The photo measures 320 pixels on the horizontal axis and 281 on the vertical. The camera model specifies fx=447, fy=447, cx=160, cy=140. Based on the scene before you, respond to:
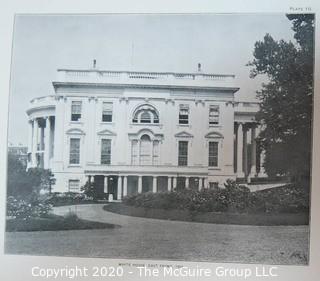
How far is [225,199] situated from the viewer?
38.5 inches

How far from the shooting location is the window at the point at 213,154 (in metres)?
0.97

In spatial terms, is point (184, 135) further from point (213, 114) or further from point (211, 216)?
point (211, 216)

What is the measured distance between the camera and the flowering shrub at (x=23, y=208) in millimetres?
993

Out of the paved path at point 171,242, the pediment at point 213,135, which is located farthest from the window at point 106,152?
the pediment at point 213,135

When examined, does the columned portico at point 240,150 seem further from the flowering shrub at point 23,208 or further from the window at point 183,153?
the flowering shrub at point 23,208

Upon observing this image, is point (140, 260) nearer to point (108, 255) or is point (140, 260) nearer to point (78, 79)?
point (108, 255)

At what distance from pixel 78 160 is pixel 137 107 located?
0.18 metres

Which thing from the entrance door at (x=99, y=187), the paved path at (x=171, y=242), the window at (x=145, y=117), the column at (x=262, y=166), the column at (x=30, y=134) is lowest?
the paved path at (x=171, y=242)

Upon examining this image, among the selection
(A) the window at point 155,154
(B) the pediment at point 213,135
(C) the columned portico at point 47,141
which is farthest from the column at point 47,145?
(B) the pediment at point 213,135

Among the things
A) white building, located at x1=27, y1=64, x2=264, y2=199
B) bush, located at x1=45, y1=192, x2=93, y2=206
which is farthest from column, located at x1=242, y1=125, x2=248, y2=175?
bush, located at x1=45, y1=192, x2=93, y2=206

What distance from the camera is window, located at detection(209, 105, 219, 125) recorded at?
98 cm

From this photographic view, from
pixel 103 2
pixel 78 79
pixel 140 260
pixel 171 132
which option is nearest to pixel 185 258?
pixel 140 260

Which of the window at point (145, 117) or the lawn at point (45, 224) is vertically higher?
the window at point (145, 117)

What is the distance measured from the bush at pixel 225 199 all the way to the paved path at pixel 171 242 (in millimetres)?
37
